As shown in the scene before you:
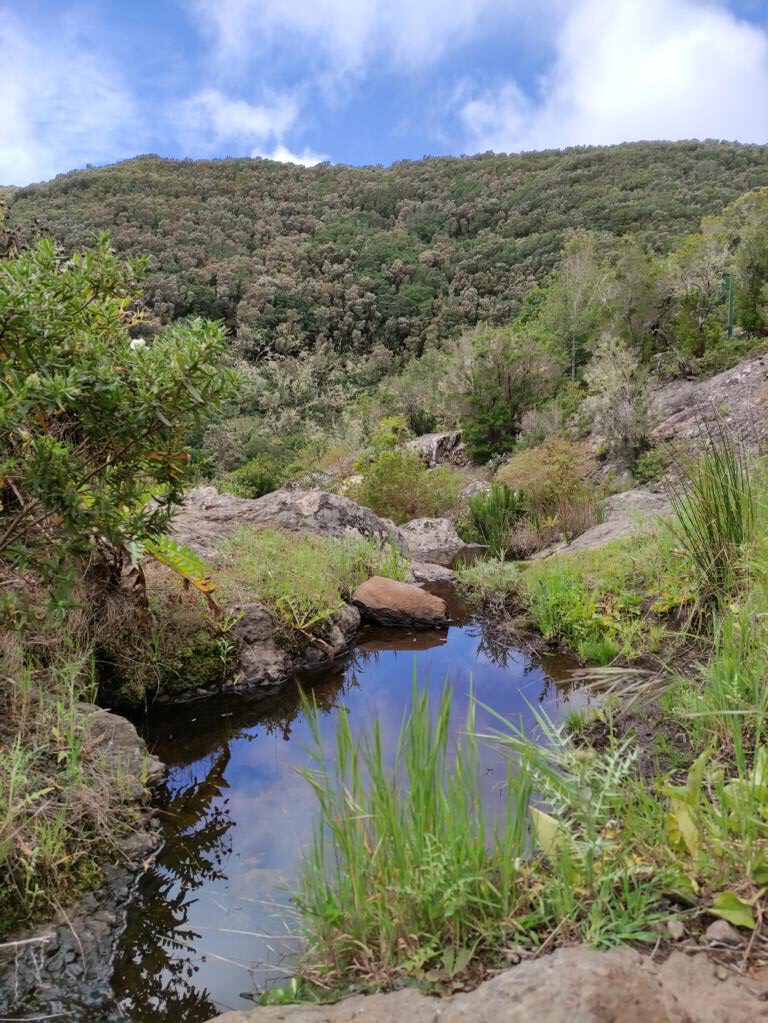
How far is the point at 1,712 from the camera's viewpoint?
2891 millimetres

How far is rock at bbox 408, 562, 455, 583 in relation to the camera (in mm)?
7715

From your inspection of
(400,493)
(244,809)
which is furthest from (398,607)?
(400,493)

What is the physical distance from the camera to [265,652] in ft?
16.0

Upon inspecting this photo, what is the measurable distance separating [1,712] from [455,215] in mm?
46935

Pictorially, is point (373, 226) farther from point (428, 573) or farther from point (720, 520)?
point (720, 520)

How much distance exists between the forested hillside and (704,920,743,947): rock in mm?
31213

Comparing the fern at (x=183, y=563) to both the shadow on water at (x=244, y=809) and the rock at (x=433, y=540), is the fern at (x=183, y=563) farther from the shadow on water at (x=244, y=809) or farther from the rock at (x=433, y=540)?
the rock at (x=433, y=540)

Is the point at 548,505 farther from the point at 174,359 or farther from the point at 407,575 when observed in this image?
the point at 174,359

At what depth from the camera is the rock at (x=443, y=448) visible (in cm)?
1658

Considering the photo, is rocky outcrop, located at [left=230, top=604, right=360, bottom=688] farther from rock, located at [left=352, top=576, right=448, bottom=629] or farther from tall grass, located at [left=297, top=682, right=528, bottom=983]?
tall grass, located at [left=297, top=682, right=528, bottom=983]

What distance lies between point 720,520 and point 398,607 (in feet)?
9.85

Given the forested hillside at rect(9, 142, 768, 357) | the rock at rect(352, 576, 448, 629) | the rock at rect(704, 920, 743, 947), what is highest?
the forested hillside at rect(9, 142, 768, 357)

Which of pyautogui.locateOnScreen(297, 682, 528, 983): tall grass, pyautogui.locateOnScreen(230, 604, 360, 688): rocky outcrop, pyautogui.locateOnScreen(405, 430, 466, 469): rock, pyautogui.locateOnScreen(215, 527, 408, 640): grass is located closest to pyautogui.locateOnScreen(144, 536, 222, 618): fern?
pyautogui.locateOnScreen(230, 604, 360, 688): rocky outcrop

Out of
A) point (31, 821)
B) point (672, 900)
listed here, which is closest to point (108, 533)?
point (31, 821)
